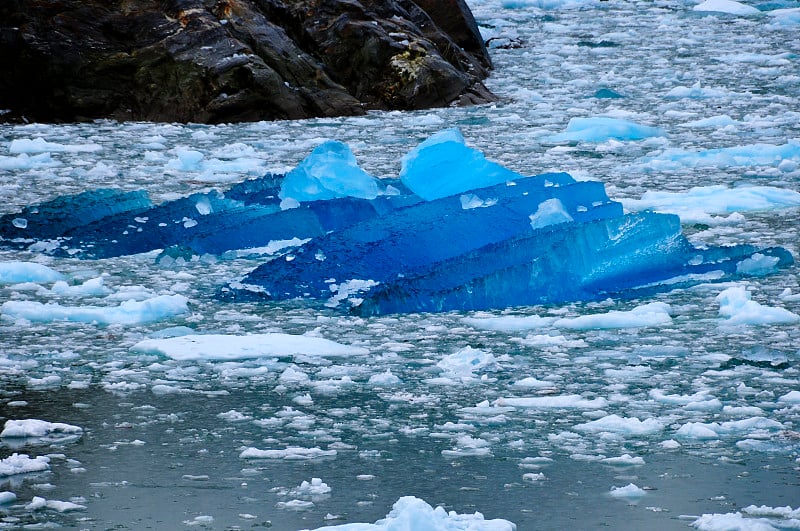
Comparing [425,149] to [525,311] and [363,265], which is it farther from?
[525,311]

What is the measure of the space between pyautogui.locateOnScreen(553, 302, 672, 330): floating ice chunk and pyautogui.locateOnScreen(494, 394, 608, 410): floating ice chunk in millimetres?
936

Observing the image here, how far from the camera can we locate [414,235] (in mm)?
5855

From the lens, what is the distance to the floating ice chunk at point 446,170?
708 centimetres

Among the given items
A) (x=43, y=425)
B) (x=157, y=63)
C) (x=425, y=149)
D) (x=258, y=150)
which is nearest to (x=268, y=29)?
(x=157, y=63)

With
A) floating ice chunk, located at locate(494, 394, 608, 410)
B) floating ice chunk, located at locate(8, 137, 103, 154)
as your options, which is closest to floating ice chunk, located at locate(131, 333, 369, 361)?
floating ice chunk, located at locate(494, 394, 608, 410)

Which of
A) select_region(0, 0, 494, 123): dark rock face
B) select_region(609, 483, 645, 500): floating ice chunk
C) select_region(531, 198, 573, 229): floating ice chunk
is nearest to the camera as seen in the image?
select_region(609, 483, 645, 500): floating ice chunk

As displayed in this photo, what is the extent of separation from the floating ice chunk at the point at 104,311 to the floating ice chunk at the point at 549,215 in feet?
6.55

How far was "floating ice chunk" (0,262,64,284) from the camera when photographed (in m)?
5.60

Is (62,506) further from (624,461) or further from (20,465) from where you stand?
(624,461)

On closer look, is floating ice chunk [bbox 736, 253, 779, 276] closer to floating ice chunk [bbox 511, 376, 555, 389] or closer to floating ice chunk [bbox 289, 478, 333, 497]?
floating ice chunk [bbox 511, 376, 555, 389]

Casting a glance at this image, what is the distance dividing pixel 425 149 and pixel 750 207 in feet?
6.79

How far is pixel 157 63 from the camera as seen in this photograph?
36.0 feet

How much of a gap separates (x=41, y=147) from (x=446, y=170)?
372 cm

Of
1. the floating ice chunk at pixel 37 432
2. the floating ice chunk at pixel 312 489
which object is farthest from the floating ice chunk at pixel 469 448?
the floating ice chunk at pixel 37 432
